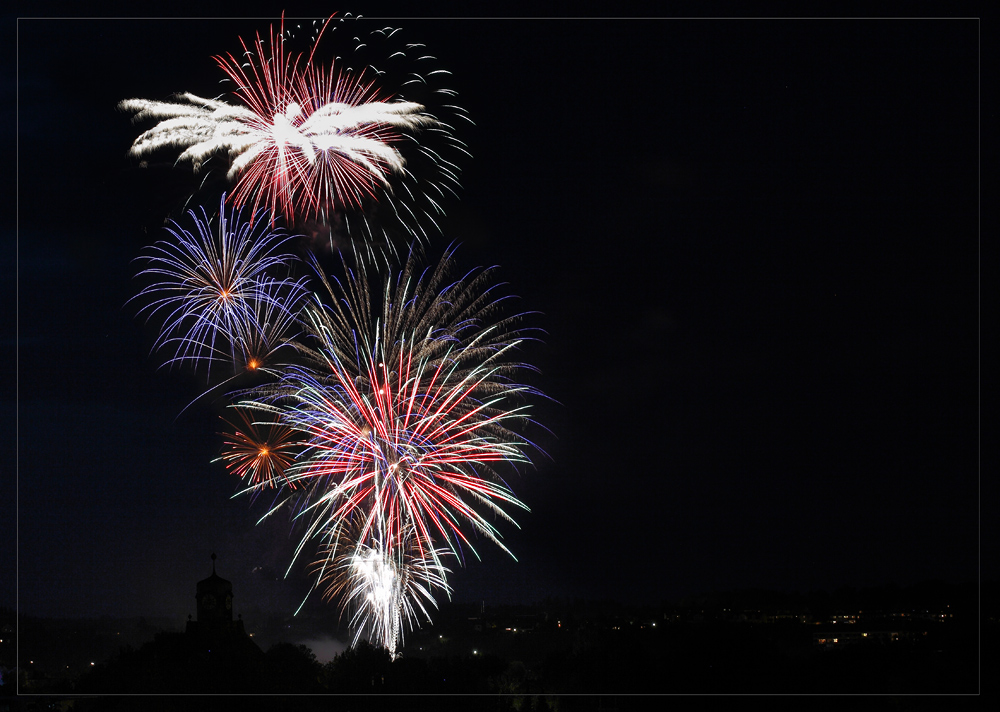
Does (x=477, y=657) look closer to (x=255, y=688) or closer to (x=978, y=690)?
(x=255, y=688)

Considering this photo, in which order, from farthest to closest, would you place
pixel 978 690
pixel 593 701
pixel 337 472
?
pixel 593 701, pixel 978 690, pixel 337 472

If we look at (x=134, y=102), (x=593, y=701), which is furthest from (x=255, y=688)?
Result: (x=134, y=102)

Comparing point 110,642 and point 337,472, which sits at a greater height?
point 337,472

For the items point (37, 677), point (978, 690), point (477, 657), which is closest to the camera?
point (978, 690)

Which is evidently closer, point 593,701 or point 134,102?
point 134,102

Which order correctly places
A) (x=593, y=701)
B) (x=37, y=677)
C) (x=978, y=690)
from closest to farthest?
1. (x=978, y=690)
2. (x=593, y=701)
3. (x=37, y=677)

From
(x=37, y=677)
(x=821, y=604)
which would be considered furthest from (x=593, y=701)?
(x=37, y=677)

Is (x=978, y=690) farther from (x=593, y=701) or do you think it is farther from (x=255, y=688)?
(x=255, y=688)

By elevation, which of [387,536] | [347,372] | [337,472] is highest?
[347,372]

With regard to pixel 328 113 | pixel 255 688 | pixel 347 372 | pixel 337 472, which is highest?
pixel 328 113
